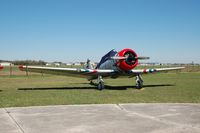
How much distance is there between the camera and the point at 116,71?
1862cm

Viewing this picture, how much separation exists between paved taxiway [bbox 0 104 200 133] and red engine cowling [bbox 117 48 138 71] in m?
8.26

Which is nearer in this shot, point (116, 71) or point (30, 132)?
point (30, 132)

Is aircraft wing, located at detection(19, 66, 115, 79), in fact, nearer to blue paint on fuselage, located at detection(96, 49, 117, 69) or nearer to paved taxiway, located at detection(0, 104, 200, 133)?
blue paint on fuselage, located at detection(96, 49, 117, 69)

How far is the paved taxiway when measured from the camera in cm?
637

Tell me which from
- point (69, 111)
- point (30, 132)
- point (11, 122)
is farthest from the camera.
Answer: point (69, 111)

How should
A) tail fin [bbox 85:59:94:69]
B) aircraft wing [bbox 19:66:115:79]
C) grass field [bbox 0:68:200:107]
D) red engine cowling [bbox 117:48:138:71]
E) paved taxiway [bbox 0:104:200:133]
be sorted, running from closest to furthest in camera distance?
1. paved taxiway [bbox 0:104:200:133]
2. grass field [bbox 0:68:200:107]
3. aircraft wing [bbox 19:66:115:79]
4. red engine cowling [bbox 117:48:138:71]
5. tail fin [bbox 85:59:94:69]

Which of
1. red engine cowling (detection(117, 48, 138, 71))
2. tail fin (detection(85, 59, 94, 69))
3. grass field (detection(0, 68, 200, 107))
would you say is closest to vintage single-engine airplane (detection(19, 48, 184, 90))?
red engine cowling (detection(117, 48, 138, 71))

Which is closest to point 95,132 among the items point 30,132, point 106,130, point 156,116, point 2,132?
point 106,130

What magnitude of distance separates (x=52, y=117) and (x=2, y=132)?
1968 mm

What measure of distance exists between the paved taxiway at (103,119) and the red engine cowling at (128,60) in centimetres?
Result: 826

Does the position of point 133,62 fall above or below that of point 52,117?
above

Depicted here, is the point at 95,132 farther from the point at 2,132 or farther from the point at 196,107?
the point at 196,107

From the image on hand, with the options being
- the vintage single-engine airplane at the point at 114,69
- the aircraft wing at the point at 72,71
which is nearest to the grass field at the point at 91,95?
the vintage single-engine airplane at the point at 114,69

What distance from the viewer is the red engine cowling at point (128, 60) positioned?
59.1 ft
